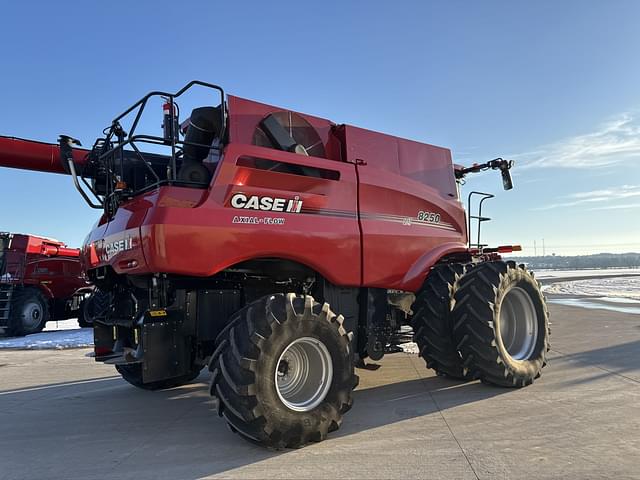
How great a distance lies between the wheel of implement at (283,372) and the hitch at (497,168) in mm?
4039

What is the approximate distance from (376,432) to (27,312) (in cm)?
1354

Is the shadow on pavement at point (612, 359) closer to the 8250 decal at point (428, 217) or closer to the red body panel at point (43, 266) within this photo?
the 8250 decal at point (428, 217)

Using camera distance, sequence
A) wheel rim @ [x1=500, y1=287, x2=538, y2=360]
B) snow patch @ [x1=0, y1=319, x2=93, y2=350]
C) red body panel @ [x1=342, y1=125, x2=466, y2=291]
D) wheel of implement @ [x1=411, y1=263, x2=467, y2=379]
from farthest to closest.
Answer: snow patch @ [x1=0, y1=319, x2=93, y2=350], wheel rim @ [x1=500, y1=287, x2=538, y2=360], wheel of implement @ [x1=411, y1=263, x2=467, y2=379], red body panel @ [x1=342, y1=125, x2=466, y2=291]

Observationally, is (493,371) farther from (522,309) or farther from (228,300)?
(228,300)

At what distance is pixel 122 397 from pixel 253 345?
3286 millimetres

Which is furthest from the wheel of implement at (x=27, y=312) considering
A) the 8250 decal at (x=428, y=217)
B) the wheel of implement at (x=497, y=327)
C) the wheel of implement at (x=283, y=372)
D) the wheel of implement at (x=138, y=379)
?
the wheel of implement at (x=497, y=327)

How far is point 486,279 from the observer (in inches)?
234

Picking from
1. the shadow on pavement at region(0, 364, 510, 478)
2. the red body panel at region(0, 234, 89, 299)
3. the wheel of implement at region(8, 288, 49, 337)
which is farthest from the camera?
the red body panel at region(0, 234, 89, 299)

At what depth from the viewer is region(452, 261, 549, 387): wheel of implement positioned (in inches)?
225

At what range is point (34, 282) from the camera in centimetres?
1490

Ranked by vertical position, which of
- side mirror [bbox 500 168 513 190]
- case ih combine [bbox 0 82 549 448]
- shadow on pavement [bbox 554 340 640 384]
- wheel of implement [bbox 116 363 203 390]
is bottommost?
shadow on pavement [bbox 554 340 640 384]

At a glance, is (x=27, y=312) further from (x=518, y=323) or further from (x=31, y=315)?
(x=518, y=323)

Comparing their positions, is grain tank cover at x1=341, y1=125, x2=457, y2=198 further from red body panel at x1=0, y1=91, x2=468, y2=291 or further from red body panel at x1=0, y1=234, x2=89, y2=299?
red body panel at x1=0, y1=234, x2=89, y2=299

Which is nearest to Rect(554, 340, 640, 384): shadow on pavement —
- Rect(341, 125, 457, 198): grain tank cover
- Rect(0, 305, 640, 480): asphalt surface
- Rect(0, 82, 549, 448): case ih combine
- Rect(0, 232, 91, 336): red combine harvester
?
Rect(0, 305, 640, 480): asphalt surface
